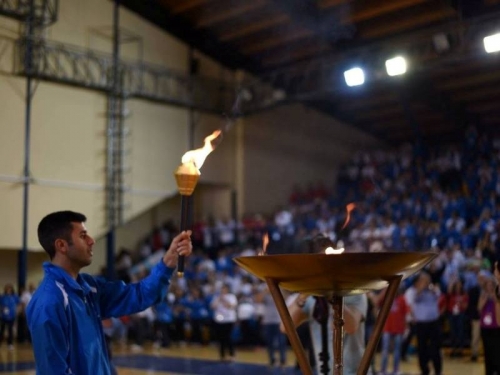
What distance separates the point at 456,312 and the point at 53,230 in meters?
11.9

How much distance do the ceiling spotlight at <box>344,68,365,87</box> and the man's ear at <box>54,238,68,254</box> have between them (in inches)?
537

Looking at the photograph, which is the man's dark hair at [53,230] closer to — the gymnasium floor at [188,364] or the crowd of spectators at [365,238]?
the gymnasium floor at [188,364]

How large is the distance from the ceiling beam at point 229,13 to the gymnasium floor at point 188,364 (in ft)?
29.3

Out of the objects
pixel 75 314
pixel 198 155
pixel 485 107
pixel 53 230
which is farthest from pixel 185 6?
pixel 75 314

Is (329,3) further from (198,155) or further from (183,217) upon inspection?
(183,217)

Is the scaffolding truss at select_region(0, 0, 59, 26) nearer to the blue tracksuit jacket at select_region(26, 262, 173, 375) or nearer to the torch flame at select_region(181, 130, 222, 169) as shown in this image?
the torch flame at select_region(181, 130, 222, 169)

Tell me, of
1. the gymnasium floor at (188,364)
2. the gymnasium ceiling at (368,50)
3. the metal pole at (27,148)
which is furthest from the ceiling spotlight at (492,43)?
the metal pole at (27,148)

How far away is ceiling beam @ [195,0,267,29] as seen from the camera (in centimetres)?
1858

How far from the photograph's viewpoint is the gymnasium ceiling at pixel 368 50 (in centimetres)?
1597

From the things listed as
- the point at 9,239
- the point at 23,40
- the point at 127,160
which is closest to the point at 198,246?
the point at 127,160

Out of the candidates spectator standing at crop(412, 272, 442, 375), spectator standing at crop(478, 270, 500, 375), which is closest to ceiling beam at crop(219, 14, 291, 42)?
spectator standing at crop(412, 272, 442, 375)

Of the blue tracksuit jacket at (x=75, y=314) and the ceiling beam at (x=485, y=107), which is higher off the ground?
the ceiling beam at (x=485, y=107)

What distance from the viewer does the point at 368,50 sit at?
17344 millimetres

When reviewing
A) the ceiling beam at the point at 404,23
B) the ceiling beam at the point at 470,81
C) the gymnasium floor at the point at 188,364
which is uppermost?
the ceiling beam at the point at 404,23
